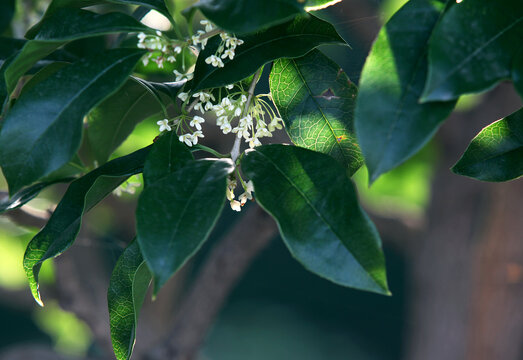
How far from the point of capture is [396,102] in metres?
0.52

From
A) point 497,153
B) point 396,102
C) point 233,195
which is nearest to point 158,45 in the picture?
point 233,195

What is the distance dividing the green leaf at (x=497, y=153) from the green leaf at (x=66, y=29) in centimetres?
42

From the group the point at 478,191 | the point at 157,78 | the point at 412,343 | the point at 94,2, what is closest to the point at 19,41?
the point at 94,2

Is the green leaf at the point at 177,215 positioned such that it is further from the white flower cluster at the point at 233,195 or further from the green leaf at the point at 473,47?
the green leaf at the point at 473,47

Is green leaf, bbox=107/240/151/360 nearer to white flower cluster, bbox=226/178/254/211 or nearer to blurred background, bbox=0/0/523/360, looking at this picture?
white flower cluster, bbox=226/178/254/211

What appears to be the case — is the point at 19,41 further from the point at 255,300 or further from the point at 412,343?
the point at 255,300

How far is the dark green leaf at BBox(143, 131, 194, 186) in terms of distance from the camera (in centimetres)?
64

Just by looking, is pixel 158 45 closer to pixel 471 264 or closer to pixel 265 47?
pixel 265 47

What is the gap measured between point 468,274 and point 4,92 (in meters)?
2.12

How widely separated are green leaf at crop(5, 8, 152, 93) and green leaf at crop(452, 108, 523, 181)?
1.38 feet

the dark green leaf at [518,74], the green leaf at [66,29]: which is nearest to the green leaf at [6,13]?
the green leaf at [66,29]

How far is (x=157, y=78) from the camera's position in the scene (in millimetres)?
1637

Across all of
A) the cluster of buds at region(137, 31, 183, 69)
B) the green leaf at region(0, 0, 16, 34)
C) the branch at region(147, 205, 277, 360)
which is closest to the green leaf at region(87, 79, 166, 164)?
the cluster of buds at region(137, 31, 183, 69)

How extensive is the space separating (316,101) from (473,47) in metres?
0.26
